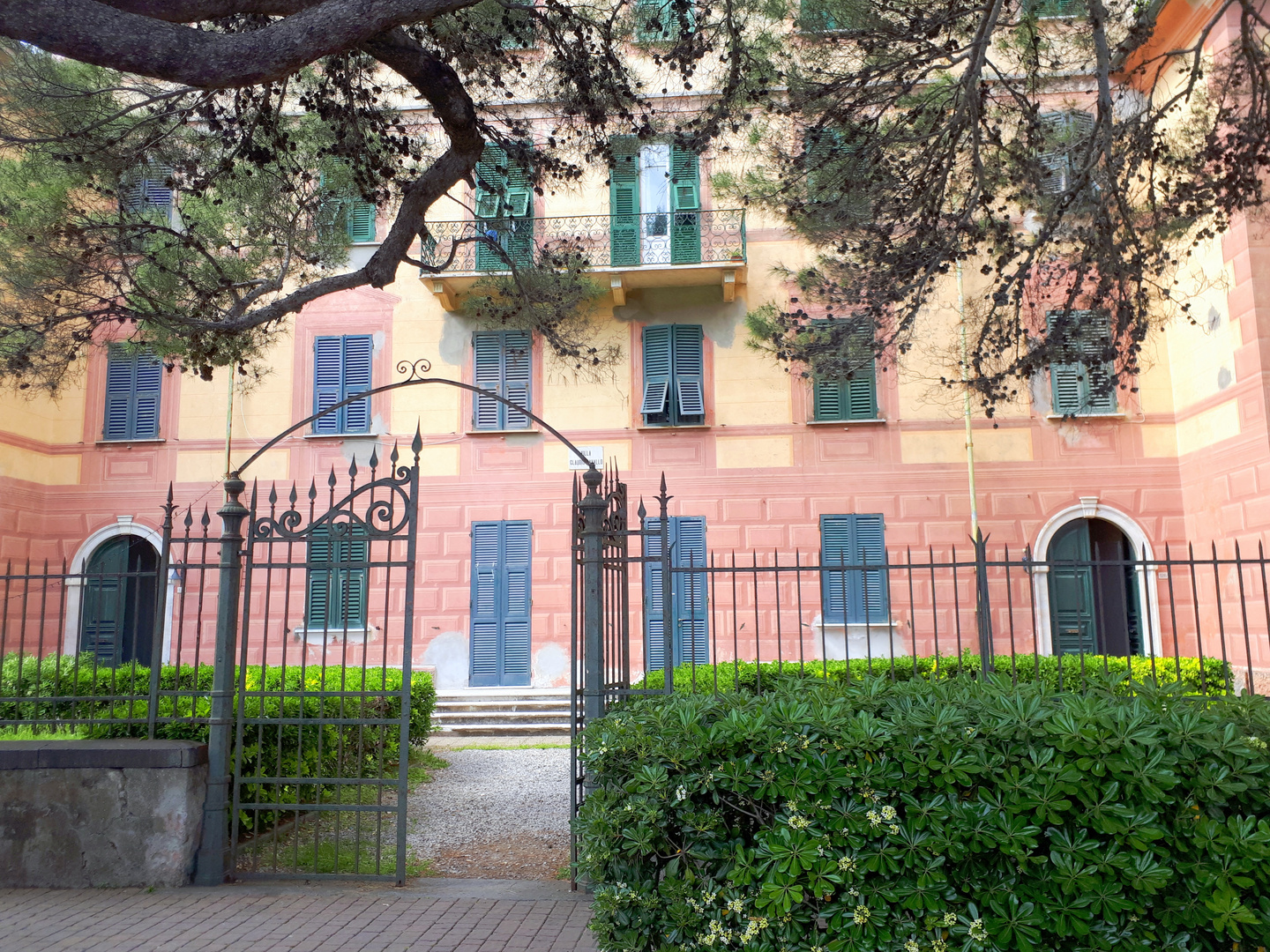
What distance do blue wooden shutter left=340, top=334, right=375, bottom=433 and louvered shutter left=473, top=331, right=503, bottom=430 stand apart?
177cm

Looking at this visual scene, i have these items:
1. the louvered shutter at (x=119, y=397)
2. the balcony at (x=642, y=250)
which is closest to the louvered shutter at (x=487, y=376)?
the balcony at (x=642, y=250)

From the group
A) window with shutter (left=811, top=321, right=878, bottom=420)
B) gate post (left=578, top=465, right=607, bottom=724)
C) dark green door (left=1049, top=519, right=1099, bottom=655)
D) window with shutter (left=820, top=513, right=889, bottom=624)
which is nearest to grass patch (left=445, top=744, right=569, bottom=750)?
window with shutter (left=820, top=513, right=889, bottom=624)

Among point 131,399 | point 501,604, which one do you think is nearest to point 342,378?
point 131,399

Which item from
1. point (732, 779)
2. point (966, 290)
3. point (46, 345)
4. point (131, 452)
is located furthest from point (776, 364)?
point (732, 779)

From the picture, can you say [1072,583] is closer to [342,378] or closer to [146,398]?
[342,378]

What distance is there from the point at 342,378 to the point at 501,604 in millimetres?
4619

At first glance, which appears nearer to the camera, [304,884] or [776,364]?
[304,884]

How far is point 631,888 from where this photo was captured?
3.53m

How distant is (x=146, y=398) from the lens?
16.1 metres

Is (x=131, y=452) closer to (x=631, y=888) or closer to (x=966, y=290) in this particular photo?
(x=966, y=290)

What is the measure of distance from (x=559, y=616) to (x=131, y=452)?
7603 millimetres

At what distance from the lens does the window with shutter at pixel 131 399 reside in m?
16.0

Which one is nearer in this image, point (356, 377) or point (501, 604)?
point (501, 604)

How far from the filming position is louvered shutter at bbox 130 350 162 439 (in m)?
16.0
